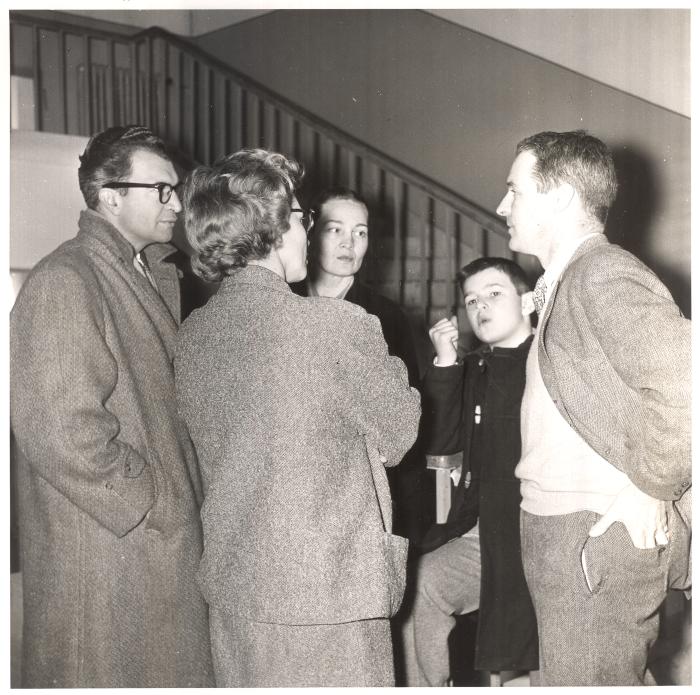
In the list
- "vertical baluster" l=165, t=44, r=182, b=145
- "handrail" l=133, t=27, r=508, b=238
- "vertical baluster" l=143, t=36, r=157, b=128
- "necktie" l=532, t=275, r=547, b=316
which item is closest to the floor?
"necktie" l=532, t=275, r=547, b=316

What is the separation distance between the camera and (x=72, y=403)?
1702 mm

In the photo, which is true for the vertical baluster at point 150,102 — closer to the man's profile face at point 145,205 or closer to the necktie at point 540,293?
the man's profile face at point 145,205

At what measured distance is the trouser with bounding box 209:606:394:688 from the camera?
5.02ft

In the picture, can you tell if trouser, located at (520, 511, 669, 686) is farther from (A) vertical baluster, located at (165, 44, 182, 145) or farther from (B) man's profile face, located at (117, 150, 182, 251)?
(A) vertical baluster, located at (165, 44, 182, 145)

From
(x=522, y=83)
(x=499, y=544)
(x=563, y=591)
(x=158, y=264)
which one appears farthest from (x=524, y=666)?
(x=522, y=83)

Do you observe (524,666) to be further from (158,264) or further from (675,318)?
(158,264)

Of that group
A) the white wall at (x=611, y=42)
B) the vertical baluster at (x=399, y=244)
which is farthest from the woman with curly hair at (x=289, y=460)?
the vertical baluster at (x=399, y=244)

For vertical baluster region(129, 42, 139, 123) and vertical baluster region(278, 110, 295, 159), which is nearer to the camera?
vertical baluster region(129, 42, 139, 123)

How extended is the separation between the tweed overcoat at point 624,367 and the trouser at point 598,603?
11 cm

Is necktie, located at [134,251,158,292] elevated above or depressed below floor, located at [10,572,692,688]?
above

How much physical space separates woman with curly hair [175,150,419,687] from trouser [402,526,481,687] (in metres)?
0.78

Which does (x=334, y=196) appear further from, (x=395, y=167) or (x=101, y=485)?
(x=395, y=167)

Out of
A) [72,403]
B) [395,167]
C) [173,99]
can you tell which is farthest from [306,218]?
[173,99]

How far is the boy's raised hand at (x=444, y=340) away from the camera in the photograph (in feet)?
6.57
